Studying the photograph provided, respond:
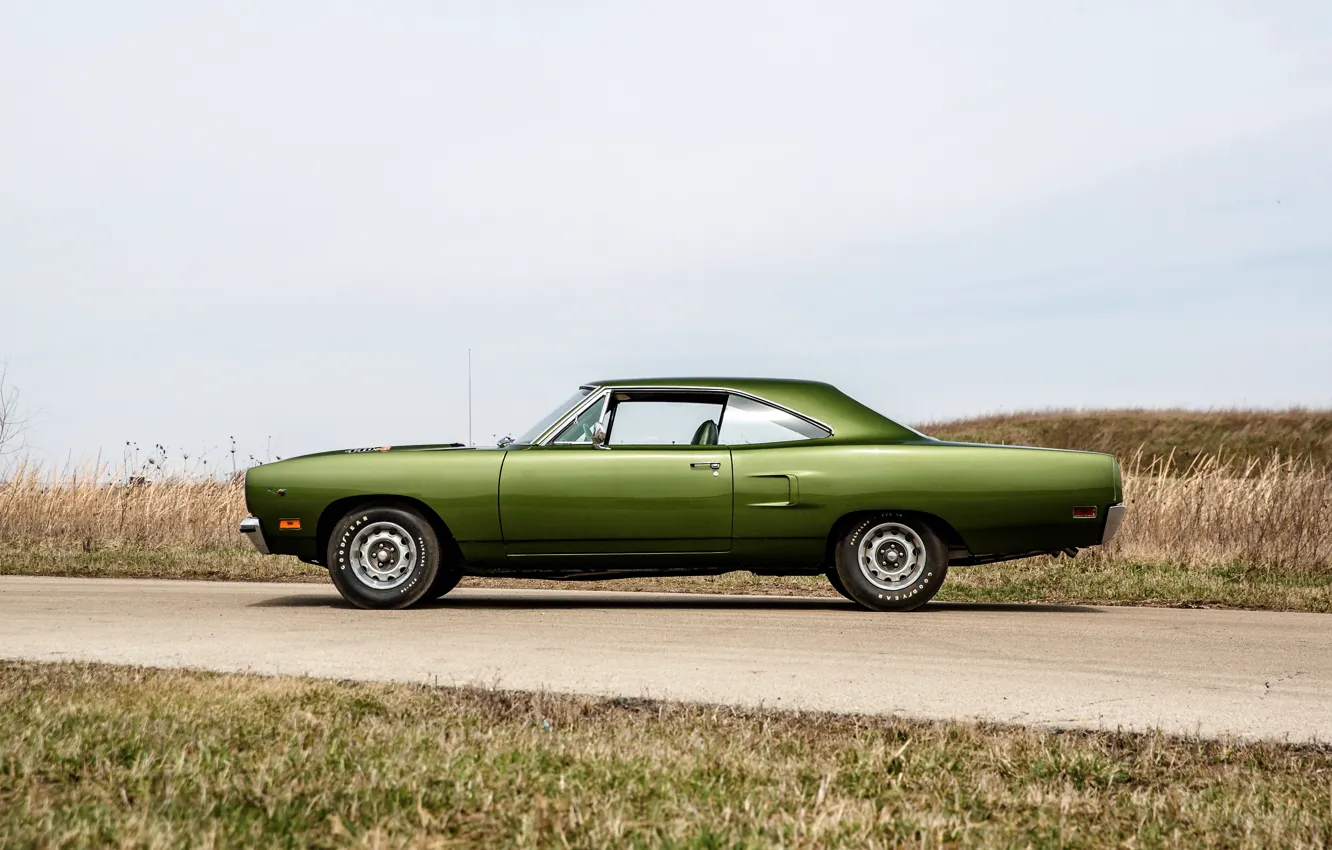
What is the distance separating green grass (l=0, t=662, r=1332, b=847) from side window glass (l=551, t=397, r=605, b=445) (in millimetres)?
4046

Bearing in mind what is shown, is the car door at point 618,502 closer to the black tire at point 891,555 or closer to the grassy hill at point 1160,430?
the black tire at point 891,555

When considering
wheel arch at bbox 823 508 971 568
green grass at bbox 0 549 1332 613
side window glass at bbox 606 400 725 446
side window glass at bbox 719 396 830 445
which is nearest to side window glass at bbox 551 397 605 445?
side window glass at bbox 606 400 725 446

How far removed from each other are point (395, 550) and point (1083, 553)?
799 cm

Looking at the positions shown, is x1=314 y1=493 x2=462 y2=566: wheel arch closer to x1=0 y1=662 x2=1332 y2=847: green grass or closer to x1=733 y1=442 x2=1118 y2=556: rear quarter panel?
x1=733 y1=442 x2=1118 y2=556: rear quarter panel

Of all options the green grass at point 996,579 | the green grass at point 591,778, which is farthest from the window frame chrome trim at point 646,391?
the green grass at point 591,778

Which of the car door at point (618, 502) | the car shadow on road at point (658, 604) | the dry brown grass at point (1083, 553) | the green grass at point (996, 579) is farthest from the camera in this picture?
the dry brown grass at point (1083, 553)

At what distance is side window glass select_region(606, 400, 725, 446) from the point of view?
1013 centimetres

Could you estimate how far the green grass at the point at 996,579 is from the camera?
11953 millimetres

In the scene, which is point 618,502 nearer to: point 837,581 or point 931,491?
point 837,581

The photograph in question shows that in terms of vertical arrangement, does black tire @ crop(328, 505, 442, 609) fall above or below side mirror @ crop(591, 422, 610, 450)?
below

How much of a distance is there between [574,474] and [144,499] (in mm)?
11679

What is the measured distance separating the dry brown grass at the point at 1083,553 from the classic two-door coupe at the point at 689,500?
224 centimetres

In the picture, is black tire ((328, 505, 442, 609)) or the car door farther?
black tire ((328, 505, 442, 609))

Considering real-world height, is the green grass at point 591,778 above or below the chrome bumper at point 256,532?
below
